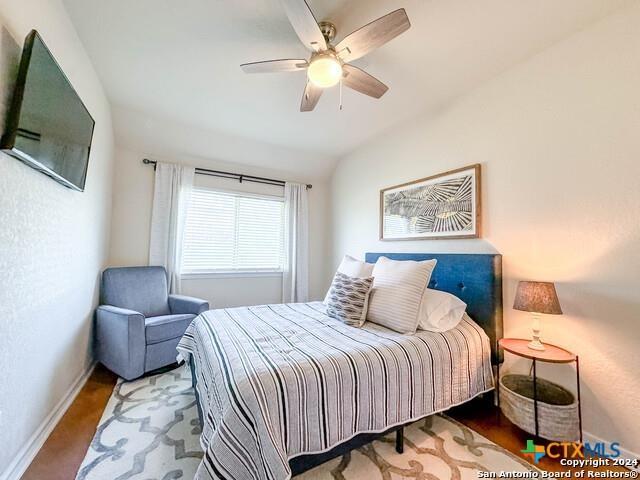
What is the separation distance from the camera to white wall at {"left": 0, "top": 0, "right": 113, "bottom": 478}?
4.04 ft

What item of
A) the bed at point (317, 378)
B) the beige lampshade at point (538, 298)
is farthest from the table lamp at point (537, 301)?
the bed at point (317, 378)

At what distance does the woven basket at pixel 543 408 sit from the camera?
159cm

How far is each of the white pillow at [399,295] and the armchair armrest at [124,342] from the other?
2.02 m

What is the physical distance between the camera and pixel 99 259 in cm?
277

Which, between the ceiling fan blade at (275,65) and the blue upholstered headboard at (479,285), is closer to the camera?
the ceiling fan blade at (275,65)

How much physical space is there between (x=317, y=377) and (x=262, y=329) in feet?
2.31

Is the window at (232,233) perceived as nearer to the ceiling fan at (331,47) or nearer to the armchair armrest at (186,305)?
the armchair armrest at (186,305)

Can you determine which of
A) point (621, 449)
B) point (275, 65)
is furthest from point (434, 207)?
point (621, 449)

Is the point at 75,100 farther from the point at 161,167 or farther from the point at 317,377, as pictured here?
the point at 317,377

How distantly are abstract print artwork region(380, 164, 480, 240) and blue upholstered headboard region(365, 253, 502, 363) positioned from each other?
0.84 feet

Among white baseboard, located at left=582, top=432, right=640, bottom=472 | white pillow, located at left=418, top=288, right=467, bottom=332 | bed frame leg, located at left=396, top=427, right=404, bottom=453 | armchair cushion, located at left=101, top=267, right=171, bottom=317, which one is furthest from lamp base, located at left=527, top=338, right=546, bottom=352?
armchair cushion, located at left=101, top=267, right=171, bottom=317

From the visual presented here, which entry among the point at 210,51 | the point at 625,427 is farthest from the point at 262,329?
the point at 625,427

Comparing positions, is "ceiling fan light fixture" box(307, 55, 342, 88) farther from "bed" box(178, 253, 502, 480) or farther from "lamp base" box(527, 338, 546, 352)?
"lamp base" box(527, 338, 546, 352)

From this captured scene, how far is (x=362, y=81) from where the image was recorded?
1891 millimetres
